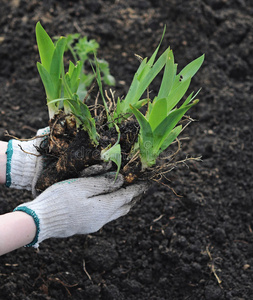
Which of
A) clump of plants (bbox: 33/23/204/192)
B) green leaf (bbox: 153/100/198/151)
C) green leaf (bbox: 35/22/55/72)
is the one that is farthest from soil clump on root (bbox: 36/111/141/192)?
green leaf (bbox: 35/22/55/72)

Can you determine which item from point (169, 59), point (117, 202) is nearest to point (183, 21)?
point (169, 59)

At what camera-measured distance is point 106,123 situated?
58.9 inches

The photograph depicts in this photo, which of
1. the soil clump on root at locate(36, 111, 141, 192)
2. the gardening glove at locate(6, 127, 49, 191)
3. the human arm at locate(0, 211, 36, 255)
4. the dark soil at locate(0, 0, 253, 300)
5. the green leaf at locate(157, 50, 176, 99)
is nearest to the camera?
the human arm at locate(0, 211, 36, 255)

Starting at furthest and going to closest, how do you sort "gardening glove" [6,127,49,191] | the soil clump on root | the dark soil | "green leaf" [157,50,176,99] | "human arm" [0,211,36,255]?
the dark soil
"gardening glove" [6,127,49,191]
the soil clump on root
"green leaf" [157,50,176,99]
"human arm" [0,211,36,255]

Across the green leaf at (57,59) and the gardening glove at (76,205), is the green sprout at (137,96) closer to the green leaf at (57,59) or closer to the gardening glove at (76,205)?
the green leaf at (57,59)

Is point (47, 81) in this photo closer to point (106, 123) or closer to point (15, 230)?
point (106, 123)

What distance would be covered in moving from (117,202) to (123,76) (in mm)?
1295

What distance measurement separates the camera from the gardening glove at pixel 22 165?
1.55m

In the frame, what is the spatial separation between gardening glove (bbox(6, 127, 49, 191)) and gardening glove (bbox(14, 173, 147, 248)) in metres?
0.20

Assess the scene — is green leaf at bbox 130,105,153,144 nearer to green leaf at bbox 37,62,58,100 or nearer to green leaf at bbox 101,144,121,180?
green leaf at bbox 101,144,121,180

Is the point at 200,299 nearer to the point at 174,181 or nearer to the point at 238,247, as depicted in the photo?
the point at 238,247

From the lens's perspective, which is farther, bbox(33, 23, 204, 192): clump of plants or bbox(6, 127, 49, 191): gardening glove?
bbox(6, 127, 49, 191): gardening glove

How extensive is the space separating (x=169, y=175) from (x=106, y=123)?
2.28 feet

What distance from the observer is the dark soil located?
172 centimetres
